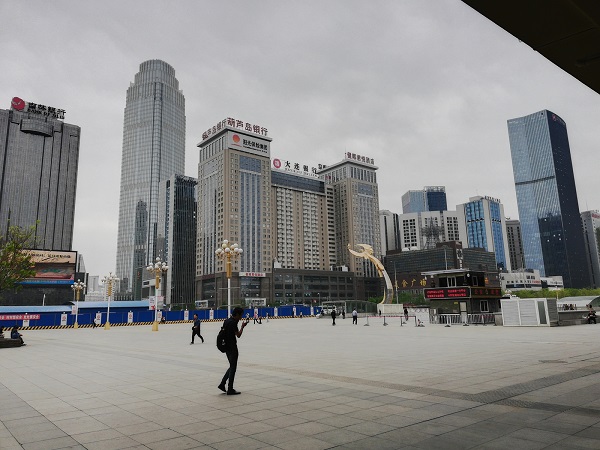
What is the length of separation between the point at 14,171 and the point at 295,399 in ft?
589

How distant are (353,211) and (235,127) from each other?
67.2 meters

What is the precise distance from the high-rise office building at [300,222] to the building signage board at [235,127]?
862 inches

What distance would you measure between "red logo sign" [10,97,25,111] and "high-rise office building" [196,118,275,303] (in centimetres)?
6689

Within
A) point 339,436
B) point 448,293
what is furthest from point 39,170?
point 339,436

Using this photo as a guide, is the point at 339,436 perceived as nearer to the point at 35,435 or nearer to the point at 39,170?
the point at 35,435

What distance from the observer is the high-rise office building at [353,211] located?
625 feet

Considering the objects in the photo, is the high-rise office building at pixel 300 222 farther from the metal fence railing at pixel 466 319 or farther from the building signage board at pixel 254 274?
the metal fence railing at pixel 466 319

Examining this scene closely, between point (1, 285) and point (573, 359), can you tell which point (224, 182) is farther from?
point (573, 359)

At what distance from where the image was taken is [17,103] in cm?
15388

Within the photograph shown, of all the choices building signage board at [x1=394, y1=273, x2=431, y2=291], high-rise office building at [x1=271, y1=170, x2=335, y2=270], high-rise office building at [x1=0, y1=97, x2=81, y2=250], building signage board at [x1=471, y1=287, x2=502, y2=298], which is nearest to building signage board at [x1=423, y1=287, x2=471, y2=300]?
building signage board at [x1=471, y1=287, x2=502, y2=298]

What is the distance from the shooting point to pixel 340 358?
16.0 m

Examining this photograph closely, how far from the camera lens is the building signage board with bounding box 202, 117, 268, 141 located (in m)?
156

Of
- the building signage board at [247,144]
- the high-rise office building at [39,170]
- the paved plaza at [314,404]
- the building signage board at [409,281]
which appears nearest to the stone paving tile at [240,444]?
the paved plaza at [314,404]

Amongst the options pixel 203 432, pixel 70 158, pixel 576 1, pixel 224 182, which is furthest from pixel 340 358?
pixel 70 158
